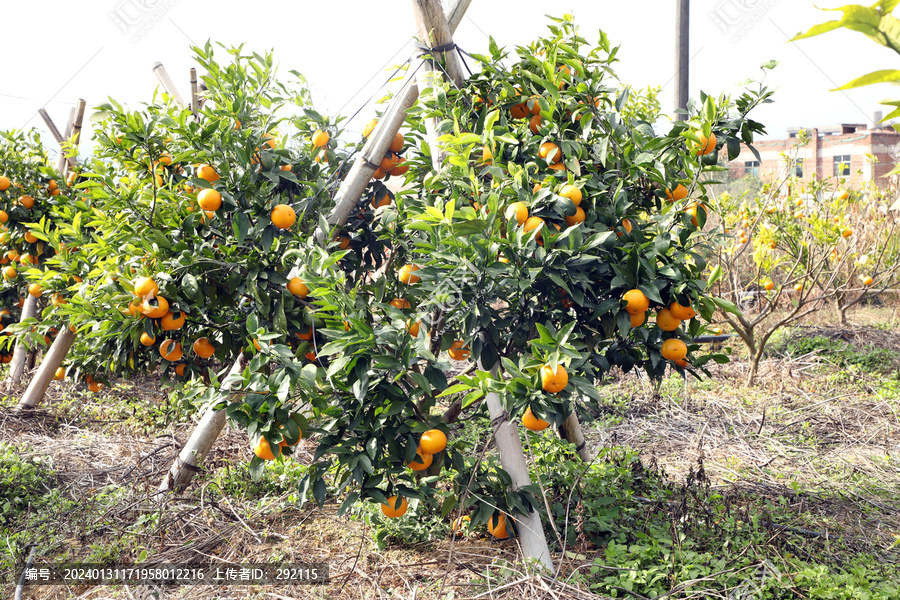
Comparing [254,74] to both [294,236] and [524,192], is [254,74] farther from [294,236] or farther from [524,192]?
[524,192]

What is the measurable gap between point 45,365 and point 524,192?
322cm

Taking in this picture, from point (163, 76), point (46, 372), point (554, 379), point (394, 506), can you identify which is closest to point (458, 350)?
point (394, 506)

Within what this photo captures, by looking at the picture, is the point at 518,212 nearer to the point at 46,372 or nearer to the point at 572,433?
the point at 572,433

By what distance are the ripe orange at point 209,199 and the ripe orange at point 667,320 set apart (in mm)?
1500

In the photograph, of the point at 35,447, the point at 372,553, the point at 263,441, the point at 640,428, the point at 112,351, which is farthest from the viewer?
the point at 640,428

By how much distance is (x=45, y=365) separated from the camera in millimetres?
3461

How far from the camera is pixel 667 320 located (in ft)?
5.63

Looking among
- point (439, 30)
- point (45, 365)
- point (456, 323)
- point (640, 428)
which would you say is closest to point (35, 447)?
point (45, 365)

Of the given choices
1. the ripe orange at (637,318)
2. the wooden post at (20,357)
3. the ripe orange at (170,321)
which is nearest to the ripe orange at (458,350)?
the ripe orange at (637,318)

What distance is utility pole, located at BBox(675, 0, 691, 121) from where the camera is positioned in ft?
18.7

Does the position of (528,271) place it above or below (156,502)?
above

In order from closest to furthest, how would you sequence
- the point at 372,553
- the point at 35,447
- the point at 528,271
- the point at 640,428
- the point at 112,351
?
the point at 528,271 → the point at 372,553 → the point at 112,351 → the point at 35,447 → the point at 640,428

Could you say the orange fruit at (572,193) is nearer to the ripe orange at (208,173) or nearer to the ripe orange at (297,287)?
Answer: the ripe orange at (297,287)

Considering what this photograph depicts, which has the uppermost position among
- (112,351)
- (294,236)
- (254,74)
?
(254,74)
